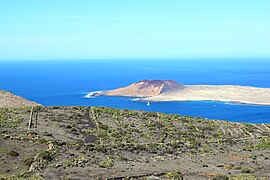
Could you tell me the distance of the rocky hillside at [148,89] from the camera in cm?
18365

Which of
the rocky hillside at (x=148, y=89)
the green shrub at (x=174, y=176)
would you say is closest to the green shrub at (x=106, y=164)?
the green shrub at (x=174, y=176)

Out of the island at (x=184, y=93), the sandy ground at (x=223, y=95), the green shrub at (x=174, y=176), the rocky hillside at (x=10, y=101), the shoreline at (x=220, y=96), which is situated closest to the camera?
the green shrub at (x=174, y=176)

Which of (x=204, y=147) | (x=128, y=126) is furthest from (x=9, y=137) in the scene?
(x=204, y=147)

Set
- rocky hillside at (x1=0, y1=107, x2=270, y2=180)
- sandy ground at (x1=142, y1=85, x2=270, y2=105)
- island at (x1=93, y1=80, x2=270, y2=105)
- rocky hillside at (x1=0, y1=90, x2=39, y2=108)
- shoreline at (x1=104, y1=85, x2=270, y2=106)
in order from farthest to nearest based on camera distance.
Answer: island at (x1=93, y1=80, x2=270, y2=105)
sandy ground at (x1=142, y1=85, x2=270, y2=105)
shoreline at (x1=104, y1=85, x2=270, y2=106)
rocky hillside at (x1=0, y1=90, x2=39, y2=108)
rocky hillside at (x1=0, y1=107, x2=270, y2=180)

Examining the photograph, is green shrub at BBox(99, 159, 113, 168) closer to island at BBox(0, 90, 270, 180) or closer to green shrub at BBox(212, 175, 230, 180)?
island at BBox(0, 90, 270, 180)

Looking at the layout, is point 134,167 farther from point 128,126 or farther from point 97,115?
point 97,115

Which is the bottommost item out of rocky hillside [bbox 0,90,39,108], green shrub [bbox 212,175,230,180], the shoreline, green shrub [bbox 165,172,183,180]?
the shoreline

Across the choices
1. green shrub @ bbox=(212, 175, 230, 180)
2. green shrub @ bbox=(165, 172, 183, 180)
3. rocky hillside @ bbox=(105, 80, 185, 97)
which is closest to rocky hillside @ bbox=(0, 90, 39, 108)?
green shrub @ bbox=(165, 172, 183, 180)

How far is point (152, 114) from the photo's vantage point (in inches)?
1999

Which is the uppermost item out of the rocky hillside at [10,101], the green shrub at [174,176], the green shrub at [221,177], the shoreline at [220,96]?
the green shrub at [221,177]

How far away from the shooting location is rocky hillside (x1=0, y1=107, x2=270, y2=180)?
2453 centimetres

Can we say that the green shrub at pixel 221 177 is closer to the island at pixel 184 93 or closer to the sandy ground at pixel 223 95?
the sandy ground at pixel 223 95

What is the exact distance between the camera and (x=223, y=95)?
7141 inches

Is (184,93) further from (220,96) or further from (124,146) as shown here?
(124,146)
